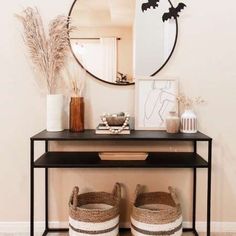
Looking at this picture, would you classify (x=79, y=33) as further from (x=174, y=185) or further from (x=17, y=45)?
(x=174, y=185)

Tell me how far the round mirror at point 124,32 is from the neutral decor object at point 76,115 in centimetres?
33

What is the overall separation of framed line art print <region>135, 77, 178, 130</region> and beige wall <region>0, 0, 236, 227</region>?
7 cm

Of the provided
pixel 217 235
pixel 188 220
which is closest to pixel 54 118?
pixel 188 220

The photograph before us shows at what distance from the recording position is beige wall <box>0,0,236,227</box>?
2297mm

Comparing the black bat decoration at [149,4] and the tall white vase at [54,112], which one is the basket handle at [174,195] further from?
the black bat decoration at [149,4]

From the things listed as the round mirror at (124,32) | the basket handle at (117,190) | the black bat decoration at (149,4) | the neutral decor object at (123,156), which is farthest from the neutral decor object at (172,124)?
the black bat decoration at (149,4)

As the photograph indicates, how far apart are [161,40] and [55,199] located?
1.36 metres

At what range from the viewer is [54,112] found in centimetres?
218

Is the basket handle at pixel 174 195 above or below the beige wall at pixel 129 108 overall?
below

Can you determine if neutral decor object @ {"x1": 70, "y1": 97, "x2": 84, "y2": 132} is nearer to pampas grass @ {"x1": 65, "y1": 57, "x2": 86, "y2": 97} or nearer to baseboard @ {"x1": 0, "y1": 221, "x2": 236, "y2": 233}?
pampas grass @ {"x1": 65, "y1": 57, "x2": 86, "y2": 97}

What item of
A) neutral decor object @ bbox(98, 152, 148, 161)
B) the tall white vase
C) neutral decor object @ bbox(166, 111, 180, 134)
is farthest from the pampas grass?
neutral decor object @ bbox(166, 111, 180, 134)

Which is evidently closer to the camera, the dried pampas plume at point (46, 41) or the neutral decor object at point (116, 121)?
the neutral decor object at point (116, 121)

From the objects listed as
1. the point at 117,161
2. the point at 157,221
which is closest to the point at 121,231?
the point at 157,221

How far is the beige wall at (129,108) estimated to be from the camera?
230cm
